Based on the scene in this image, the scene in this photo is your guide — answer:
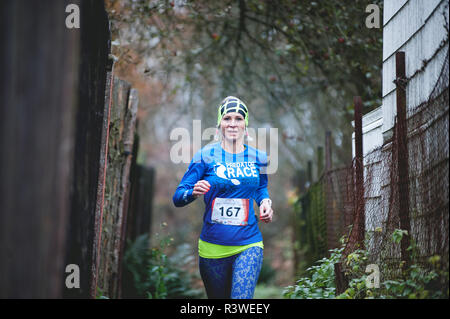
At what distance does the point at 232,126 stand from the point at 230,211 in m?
0.77

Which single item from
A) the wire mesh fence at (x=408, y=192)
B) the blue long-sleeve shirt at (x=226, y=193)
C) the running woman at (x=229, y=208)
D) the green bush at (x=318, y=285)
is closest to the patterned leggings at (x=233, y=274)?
the running woman at (x=229, y=208)

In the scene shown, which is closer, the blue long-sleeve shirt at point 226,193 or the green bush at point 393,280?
the green bush at point 393,280

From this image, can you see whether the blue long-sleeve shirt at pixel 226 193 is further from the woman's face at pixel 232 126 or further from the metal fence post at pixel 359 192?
the metal fence post at pixel 359 192

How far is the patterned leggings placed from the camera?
376 cm

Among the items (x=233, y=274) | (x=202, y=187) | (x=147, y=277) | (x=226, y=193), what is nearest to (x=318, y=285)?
(x=233, y=274)

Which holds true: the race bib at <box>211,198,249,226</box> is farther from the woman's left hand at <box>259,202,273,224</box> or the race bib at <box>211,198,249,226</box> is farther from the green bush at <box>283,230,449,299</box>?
the green bush at <box>283,230,449,299</box>

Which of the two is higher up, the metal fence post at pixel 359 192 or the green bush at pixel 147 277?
the metal fence post at pixel 359 192

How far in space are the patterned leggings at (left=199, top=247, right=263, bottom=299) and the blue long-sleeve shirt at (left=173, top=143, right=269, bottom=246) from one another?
0.43 feet

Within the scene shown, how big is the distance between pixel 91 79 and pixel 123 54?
3.81 m

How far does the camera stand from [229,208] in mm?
3934

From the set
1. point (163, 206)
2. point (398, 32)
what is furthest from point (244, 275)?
point (163, 206)

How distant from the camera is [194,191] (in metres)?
3.78

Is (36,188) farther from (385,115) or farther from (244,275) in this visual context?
(385,115)

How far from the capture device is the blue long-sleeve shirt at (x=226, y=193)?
12.8ft
